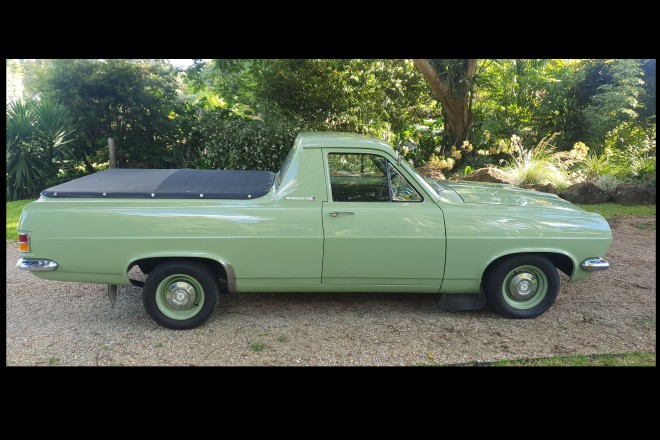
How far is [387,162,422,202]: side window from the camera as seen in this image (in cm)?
450

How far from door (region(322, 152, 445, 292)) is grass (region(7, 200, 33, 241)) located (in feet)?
19.1

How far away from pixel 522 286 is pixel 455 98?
27.6ft

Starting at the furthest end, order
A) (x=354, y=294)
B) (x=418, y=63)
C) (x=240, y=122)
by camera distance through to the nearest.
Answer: (x=418, y=63) → (x=240, y=122) → (x=354, y=294)

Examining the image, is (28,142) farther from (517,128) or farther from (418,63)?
(517,128)

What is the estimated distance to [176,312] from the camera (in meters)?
4.50

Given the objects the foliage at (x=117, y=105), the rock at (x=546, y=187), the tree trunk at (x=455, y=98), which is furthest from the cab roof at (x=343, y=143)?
the foliage at (x=117, y=105)

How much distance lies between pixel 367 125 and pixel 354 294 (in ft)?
24.6

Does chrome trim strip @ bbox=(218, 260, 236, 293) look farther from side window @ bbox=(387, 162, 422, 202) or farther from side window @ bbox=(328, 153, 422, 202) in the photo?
side window @ bbox=(387, 162, 422, 202)

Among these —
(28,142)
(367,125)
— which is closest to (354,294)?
(367,125)

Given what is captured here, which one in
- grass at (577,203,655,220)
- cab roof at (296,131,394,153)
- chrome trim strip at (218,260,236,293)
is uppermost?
cab roof at (296,131,394,153)

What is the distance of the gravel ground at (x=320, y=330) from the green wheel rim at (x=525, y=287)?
0.59ft

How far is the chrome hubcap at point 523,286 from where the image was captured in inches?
182

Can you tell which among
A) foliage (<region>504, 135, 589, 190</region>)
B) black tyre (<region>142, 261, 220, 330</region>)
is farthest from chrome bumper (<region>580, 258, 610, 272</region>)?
foliage (<region>504, 135, 589, 190</region>)

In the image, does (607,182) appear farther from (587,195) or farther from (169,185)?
(169,185)
